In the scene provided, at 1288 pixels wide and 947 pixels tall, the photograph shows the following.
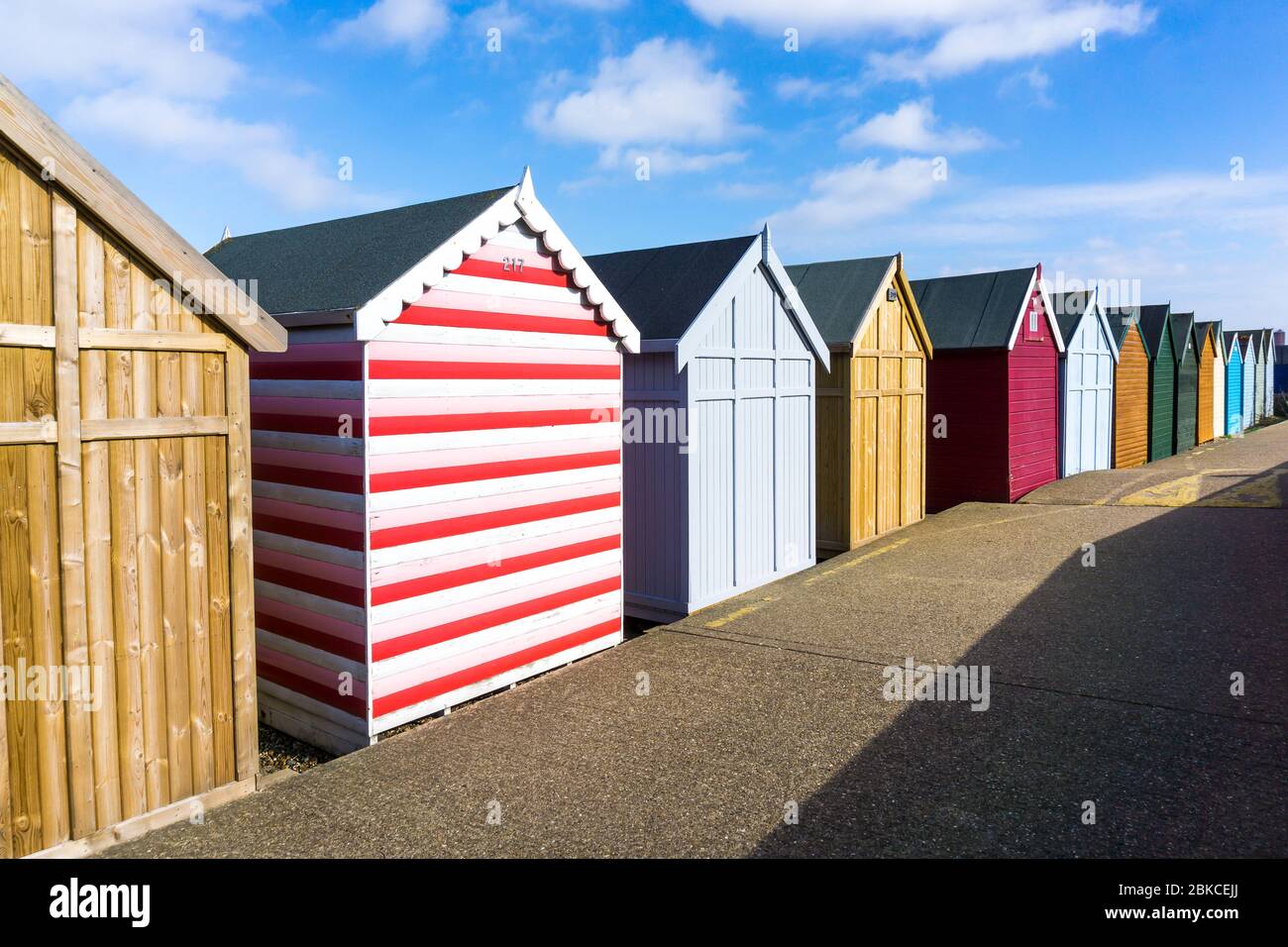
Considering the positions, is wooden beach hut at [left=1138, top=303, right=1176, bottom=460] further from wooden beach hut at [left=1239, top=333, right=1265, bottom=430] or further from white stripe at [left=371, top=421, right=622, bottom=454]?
white stripe at [left=371, top=421, right=622, bottom=454]

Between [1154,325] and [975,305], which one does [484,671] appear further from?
[1154,325]

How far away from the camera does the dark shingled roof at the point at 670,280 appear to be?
10.3m

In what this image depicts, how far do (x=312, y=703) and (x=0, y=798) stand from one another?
8.46 ft

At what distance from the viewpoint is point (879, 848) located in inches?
199

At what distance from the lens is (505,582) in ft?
25.7

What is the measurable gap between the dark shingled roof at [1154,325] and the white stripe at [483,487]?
77.9 ft

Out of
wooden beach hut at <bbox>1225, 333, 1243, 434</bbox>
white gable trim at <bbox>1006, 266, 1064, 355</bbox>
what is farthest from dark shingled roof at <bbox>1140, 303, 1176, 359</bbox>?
wooden beach hut at <bbox>1225, 333, 1243, 434</bbox>

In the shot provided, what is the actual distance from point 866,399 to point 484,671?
8.51 metres

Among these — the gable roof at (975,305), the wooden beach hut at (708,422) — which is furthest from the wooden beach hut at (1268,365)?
the wooden beach hut at (708,422)

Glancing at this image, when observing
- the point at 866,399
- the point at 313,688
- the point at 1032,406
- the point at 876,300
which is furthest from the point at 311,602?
the point at 1032,406

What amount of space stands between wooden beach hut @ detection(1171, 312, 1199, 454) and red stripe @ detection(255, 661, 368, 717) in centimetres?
2950

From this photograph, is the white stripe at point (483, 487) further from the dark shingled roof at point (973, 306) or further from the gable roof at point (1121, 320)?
the gable roof at point (1121, 320)

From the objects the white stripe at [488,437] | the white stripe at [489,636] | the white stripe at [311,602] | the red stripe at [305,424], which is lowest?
the white stripe at [489,636]
